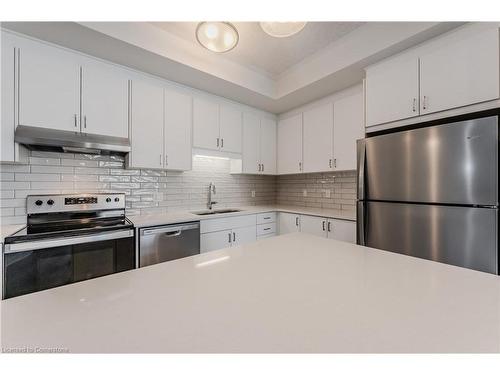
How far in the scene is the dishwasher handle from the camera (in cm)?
206

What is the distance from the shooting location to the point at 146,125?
2.38 meters

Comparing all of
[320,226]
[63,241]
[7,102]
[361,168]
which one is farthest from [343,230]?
[7,102]

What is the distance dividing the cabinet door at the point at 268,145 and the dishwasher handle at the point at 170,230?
1.53m

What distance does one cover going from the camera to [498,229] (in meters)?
1.38

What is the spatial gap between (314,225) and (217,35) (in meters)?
2.15

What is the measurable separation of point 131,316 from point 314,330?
0.44m

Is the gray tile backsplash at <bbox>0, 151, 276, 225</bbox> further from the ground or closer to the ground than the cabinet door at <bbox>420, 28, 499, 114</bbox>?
closer to the ground

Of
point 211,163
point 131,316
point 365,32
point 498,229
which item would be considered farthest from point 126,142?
point 498,229

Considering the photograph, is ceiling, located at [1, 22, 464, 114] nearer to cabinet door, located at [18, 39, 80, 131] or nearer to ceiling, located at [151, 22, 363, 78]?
ceiling, located at [151, 22, 363, 78]

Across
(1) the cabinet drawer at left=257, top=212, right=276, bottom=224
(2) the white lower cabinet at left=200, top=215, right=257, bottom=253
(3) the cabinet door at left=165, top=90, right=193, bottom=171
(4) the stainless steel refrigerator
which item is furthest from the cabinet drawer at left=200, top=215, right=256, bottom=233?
(4) the stainless steel refrigerator

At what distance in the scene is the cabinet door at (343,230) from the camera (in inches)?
93.0

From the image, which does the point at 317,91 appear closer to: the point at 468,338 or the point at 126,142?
the point at 126,142

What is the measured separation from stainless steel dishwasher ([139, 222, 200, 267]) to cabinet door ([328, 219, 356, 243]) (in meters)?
1.47

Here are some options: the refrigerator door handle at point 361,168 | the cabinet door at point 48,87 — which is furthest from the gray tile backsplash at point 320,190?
the cabinet door at point 48,87
